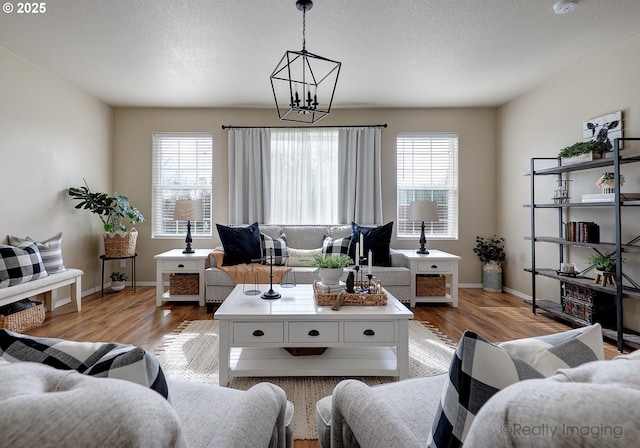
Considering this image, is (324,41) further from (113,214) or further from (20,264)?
(113,214)

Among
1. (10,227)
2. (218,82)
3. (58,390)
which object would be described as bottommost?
(58,390)

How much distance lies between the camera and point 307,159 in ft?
16.2

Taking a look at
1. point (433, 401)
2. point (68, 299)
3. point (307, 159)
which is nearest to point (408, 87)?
point (307, 159)

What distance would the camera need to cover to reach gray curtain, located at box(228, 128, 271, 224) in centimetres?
484

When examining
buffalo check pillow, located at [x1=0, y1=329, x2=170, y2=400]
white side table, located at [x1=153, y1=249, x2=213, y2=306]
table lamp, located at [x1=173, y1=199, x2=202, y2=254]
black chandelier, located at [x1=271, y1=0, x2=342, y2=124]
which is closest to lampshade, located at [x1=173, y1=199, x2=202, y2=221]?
table lamp, located at [x1=173, y1=199, x2=202, y2=254]

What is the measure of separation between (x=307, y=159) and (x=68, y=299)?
3591 mm

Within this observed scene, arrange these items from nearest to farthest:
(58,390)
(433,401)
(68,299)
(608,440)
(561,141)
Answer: (608,440), (58,390), (433,401), (561,141), (68,299)

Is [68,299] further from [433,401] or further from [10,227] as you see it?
[433,401]

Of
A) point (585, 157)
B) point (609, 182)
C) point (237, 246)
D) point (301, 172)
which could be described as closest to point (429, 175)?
point (301, 172)

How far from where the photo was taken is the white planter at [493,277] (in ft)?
15.7

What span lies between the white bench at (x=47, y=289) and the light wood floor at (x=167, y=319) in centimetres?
15

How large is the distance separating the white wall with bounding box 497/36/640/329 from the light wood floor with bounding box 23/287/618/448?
2.24 feet

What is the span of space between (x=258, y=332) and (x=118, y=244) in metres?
3.28

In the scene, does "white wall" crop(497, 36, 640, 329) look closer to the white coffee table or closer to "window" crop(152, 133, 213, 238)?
the white coffee table
